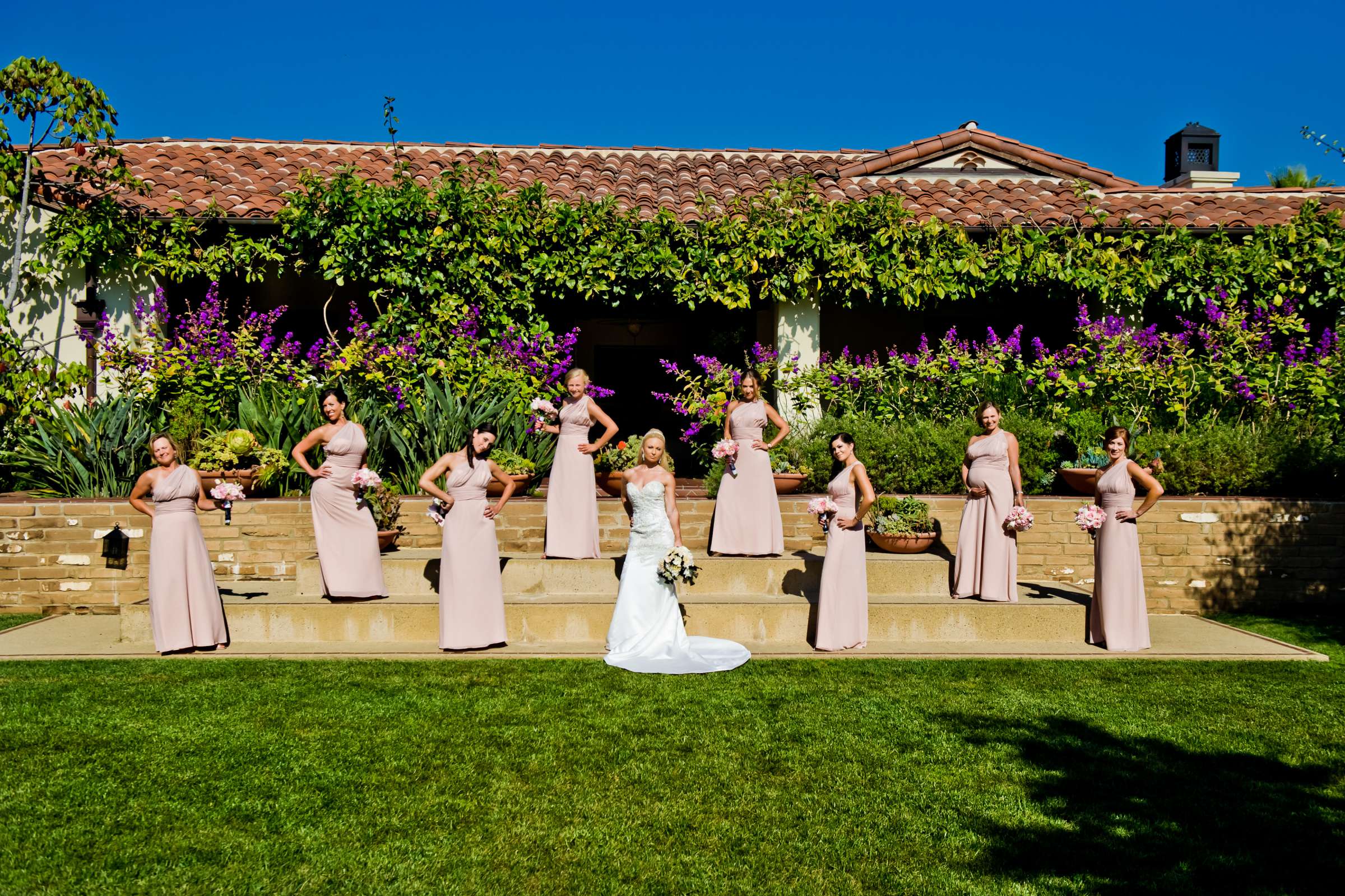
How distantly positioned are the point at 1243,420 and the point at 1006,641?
557 centimetres

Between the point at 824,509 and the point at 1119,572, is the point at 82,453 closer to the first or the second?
the point at 824,509

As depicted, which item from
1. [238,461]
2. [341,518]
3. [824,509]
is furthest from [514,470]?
[824,509]

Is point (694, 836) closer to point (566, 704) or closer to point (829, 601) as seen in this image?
point (566, 704)

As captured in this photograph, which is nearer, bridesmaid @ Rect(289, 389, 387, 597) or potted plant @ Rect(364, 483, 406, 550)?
bridesmaid @ Rect(289, 389, 387, 597)

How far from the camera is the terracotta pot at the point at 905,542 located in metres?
9.95

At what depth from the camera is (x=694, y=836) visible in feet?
16.0

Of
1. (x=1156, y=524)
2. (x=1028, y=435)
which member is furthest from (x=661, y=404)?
(x=1156, y=524)

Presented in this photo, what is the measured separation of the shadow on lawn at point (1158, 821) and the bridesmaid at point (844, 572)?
216 cm

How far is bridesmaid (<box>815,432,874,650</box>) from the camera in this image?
8484 millimetres

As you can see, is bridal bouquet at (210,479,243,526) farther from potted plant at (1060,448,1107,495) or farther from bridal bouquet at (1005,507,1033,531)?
potted plant at (1060,448,1107,495)

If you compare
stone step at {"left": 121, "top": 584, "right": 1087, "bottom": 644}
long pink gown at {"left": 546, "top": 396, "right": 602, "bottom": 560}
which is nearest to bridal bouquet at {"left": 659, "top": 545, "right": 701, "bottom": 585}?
stone step at {"left": 121, "top": 584, "right": 1087, "bottom": 644}

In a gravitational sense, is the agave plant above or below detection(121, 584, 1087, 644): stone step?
above

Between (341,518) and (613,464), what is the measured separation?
310 cm

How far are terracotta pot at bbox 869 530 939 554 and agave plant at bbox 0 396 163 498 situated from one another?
767cm
